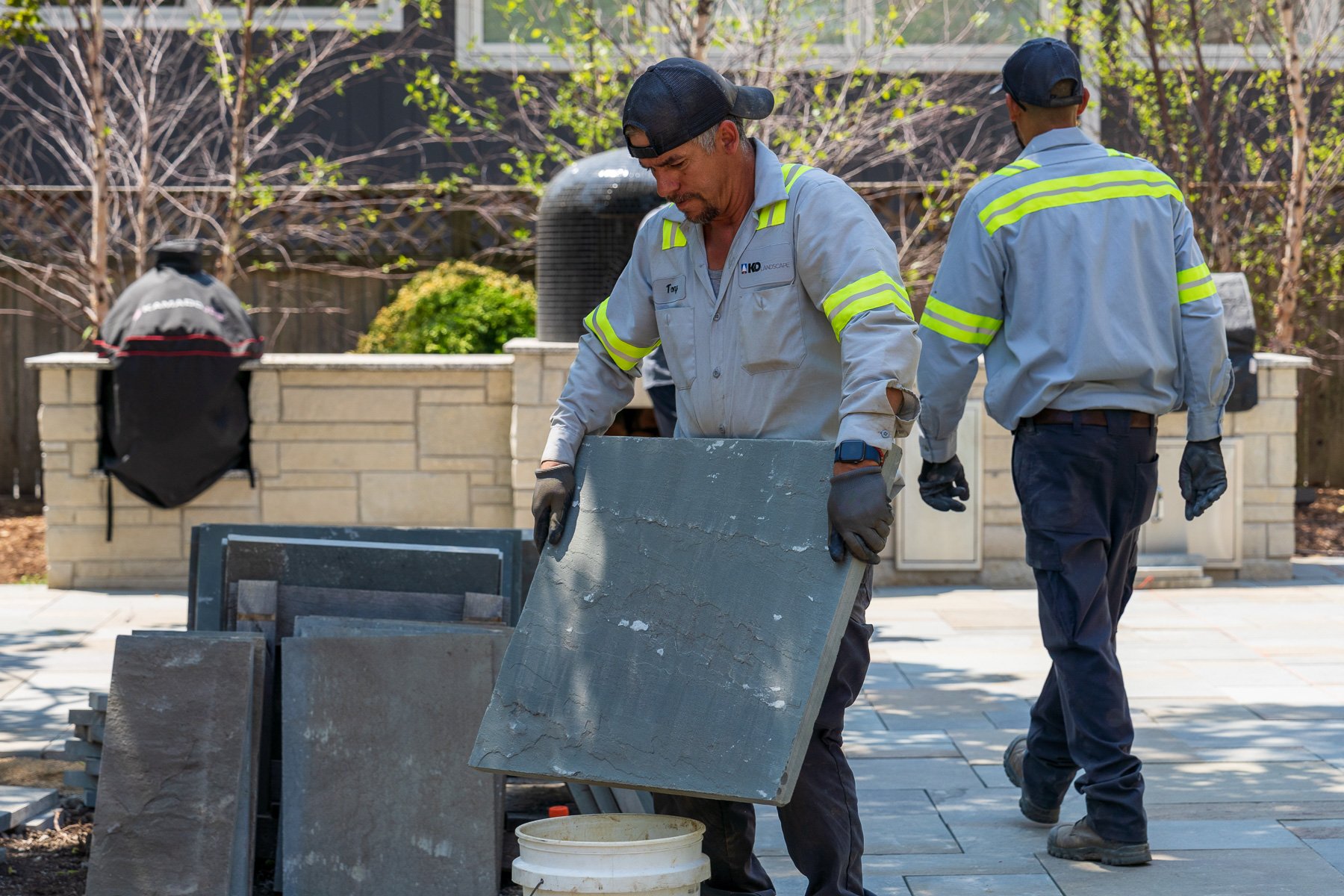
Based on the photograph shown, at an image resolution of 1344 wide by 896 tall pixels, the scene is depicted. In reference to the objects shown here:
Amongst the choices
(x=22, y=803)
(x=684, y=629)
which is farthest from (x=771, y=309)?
(x=22, y=803)

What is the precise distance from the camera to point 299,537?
14.8ft

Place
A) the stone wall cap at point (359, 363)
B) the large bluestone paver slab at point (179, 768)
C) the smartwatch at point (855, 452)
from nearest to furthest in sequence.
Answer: the smartwatch at point (855, 452)
the large bluestone paver slab at point (179, 768)
the stone wall cap at point (359, 363)

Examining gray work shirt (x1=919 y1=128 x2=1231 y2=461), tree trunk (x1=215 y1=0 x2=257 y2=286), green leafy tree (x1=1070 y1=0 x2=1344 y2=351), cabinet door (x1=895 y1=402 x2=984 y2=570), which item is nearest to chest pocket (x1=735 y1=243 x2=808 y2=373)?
gray work shirt (x1=919 y1=128 x2=1231 y2=461)

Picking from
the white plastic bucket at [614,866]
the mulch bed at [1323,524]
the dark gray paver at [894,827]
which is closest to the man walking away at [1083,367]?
the dark gray paver at [894,827]

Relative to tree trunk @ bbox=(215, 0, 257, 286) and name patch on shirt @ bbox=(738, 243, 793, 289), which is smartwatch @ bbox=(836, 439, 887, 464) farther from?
tree trunk @ bbox=(215, 0, 257, 286)

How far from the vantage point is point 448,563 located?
4.35m

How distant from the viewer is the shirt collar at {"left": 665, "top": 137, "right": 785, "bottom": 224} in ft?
10.6

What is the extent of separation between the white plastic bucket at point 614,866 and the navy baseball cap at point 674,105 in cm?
132

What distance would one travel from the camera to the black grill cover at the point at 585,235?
8.35 metres

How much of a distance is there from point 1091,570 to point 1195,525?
4.97 m

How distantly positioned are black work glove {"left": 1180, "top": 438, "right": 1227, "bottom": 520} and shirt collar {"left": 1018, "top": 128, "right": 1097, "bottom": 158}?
2.71 feet

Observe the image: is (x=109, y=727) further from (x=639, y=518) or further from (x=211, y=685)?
(x=639, y=518)

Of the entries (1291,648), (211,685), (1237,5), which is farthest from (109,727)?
(1237,5)

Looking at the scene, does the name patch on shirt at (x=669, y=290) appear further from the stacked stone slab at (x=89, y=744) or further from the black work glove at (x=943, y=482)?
the stacked stone slab at (x=89, y=744)
